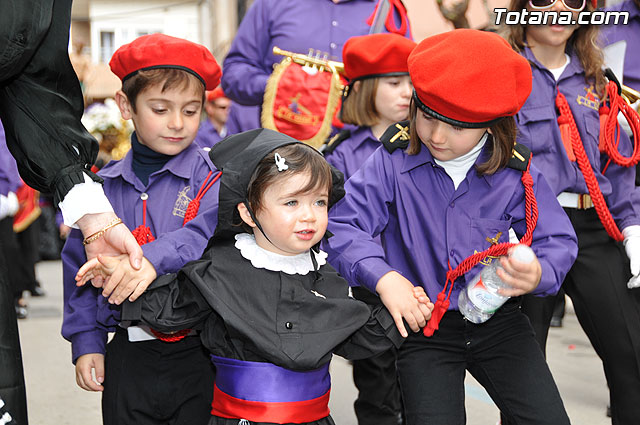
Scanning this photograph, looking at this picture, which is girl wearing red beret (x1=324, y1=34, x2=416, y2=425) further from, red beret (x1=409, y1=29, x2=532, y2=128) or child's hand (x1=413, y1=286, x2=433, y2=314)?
child's hand (x1=413, y1=286, x2=433, y2=314)

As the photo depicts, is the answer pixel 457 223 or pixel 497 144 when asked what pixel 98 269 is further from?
pixel 497 144

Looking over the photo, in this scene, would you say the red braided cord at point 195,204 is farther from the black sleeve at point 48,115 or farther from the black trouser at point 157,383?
the black sleeve at point 48,115

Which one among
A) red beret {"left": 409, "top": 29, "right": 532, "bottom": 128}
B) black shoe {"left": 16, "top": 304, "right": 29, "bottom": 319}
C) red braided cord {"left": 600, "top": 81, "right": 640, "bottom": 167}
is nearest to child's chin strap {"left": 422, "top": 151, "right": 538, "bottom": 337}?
red beret {"left": 409, "top": 29, "right": 532, "bottom": 128}

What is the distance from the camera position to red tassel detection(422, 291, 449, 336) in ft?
8.35

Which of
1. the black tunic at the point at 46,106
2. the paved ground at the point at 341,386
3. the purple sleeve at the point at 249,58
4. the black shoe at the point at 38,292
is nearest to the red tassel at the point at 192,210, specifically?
the black tunic at the point at 46,106

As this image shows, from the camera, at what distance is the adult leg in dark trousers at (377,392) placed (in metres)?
3.91

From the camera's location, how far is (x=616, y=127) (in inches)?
131

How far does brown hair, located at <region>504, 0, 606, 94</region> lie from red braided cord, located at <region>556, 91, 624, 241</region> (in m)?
0.21

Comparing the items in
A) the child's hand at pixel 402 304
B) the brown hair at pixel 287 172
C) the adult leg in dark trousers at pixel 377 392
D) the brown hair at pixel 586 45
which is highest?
the brown hair at pixel 586 45

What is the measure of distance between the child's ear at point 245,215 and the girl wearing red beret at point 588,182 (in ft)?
4.19

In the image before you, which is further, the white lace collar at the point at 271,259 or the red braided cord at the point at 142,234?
the red braided cord at the point at 142,234

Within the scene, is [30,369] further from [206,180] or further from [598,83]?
[598,83]

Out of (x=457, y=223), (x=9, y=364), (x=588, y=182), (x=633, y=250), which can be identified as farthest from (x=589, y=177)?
(x=9, y=364)

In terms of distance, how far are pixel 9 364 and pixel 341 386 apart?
11.1 ft
